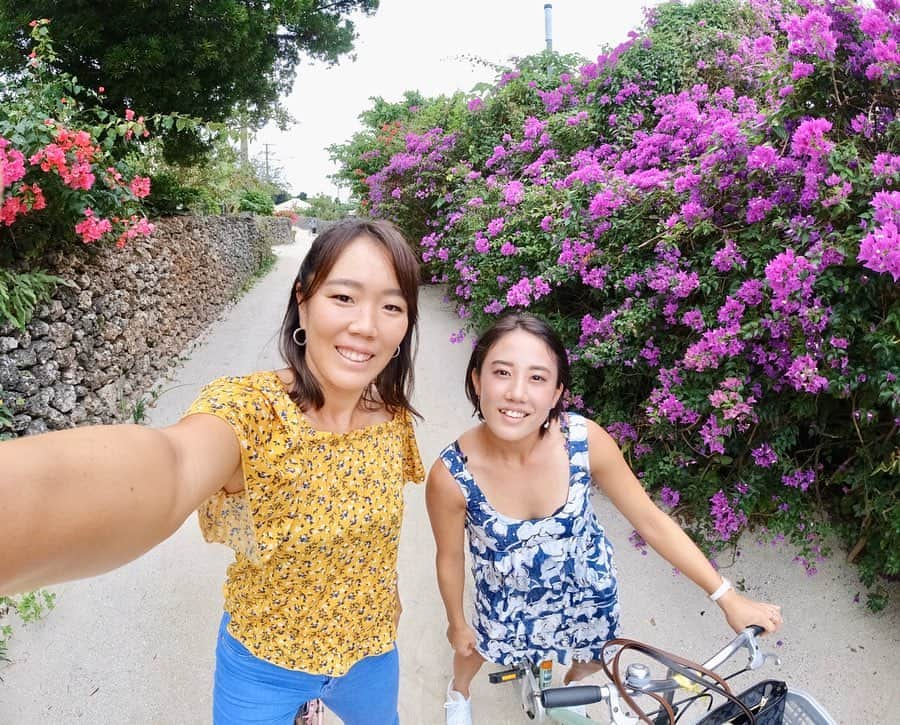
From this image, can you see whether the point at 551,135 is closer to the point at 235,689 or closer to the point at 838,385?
the point at 838,385

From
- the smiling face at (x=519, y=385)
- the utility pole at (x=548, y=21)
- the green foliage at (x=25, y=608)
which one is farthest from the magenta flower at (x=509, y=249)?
the utility pole at (x=548, y=21)

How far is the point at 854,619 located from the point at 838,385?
1296mm

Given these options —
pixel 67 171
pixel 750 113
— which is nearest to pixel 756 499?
pixel 750 113

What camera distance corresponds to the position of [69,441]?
0.54 meters

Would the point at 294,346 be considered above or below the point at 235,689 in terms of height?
above

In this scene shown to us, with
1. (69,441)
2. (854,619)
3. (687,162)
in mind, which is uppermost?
(687,162)

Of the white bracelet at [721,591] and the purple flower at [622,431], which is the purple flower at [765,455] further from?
the white bracelet at [721,591]

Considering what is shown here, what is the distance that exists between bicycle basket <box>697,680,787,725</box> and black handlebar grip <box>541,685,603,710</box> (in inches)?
7.7

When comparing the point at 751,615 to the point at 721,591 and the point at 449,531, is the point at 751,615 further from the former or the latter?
the point at 449,531

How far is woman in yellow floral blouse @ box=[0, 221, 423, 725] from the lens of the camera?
3.19ft

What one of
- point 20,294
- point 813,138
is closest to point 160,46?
point 20,294

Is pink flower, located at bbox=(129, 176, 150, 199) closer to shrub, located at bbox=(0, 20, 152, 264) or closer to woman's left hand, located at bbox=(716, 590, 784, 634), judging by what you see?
shrub, located at bbox=(0, 20, 152, 264)

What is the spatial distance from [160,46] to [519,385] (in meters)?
5.12

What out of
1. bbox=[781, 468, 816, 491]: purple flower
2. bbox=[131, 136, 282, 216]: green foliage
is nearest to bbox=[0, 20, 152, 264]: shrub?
bbox=[131, 136, 282, 216]: green foliage
